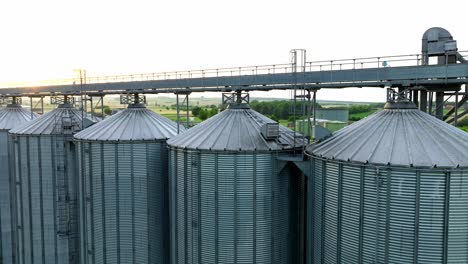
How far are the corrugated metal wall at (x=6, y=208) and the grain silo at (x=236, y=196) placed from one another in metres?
21.5

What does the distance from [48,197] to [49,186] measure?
77 centimetres

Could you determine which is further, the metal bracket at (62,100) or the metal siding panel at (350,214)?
the metal bracket at (62,100)

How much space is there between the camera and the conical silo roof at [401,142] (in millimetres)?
14234

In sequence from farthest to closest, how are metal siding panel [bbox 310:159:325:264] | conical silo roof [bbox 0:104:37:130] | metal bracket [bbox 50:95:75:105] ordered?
1. conical silo roof [bbox 0:104:37:130]
2. metal bracket [bbox 50:95:75:105]
3. metal siding panel [bbox 310:159:325:264]

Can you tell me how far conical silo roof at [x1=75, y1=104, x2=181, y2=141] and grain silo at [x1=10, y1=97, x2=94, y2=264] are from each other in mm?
3823

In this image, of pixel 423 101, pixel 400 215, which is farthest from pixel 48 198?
pixel 423 101

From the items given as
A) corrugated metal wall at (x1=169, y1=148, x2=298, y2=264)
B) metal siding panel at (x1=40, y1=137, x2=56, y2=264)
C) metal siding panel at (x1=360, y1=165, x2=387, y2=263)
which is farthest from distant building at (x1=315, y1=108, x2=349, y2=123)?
metal siding panel at (x1=40, y1=137, x2=56, y2=264)

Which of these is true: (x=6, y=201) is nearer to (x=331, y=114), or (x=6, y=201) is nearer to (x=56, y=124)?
(x=56, y=124)

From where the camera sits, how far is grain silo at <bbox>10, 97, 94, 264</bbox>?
89.4ft

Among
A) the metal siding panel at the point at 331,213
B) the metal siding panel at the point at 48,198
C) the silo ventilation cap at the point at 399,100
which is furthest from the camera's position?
the metal siding panel at the point at 48,198

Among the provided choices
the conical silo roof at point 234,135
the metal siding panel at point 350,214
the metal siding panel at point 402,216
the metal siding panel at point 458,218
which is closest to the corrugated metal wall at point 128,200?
the conical silo roof at point 234,135

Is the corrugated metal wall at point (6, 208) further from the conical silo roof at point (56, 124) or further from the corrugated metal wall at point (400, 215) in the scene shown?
the corrugated metal wall at point (400, 215)

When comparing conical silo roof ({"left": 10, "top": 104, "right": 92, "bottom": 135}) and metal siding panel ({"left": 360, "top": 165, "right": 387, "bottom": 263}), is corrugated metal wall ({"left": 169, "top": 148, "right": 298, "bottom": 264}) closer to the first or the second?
metal siding panel ({"left": 360, "top": 165, "right": 387, "bottom": 263})

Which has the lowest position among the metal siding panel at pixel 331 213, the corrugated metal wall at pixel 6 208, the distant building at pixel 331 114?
the corrugated metal wall at pixel 6 208
